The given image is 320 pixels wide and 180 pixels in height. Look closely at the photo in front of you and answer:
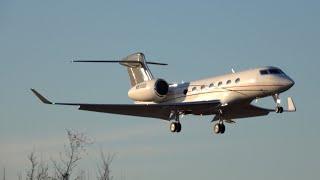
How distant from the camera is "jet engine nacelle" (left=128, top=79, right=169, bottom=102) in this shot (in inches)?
2264

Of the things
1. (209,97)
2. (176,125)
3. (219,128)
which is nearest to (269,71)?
(209,97)

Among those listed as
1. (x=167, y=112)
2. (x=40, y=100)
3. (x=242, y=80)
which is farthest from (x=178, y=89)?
(x=40, y=100)

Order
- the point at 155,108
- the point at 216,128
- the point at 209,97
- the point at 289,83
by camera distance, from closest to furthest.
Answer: the point at 289,83 → the point at 209,97 → the point at 216,128 → the point at 155,108

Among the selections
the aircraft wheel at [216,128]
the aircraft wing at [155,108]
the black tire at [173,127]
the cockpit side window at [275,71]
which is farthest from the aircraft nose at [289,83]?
the black tire at [173,127]

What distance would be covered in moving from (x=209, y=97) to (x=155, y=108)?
12.9ft


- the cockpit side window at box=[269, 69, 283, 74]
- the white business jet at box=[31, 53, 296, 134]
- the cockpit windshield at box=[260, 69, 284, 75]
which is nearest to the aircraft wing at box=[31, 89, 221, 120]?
the white business jet at box=[31, 53, 296, 134]

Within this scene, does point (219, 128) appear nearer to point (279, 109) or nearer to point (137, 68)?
point (279, 109)

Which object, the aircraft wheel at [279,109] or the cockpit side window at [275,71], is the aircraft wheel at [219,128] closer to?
the aircraft wheel at [279,109]

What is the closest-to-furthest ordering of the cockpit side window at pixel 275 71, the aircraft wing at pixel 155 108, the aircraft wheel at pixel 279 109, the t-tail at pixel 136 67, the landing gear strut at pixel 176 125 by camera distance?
the aircraft wheel at pixel 279 109 → the cockpit side window at pixel 275 71 → the aircraft wing at pixel 155 108 → the landing gear strut at pixel 176 125 → the t-tail at pixel 136 67

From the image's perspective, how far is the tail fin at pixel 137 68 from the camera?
205ft

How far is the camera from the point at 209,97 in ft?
179

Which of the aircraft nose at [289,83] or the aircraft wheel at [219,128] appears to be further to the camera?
the aircraft wheel at [219,128]

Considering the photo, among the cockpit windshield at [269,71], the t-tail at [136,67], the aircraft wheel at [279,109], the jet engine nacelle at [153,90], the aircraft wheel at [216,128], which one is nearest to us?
the aircraft wheel at [279,109]

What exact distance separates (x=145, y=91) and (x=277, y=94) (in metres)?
9.15
